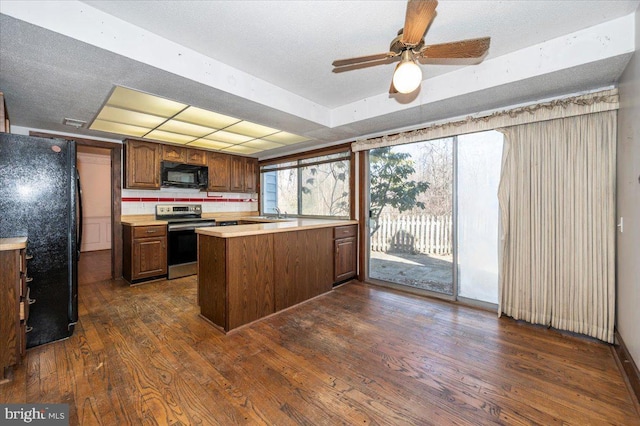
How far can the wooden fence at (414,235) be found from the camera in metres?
3.41

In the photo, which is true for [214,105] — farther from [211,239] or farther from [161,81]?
[211,239]

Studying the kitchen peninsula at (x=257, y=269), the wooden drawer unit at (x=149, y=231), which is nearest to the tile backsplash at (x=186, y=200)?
the wooden drawer unit at (x=149, y=231)

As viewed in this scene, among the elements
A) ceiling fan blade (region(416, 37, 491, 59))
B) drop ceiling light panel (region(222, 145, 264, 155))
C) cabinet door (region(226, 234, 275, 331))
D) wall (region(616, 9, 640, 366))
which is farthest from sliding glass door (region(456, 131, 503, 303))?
drop ceiling light panel (region(222, 145, 264, 155))

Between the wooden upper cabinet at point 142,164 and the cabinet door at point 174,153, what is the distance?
0.08 metres

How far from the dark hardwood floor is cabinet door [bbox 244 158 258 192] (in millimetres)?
3328

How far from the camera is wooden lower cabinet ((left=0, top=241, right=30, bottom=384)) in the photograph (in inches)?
71.9

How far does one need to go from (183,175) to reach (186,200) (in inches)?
22.1

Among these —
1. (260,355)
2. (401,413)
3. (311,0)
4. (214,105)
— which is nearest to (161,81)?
(214,105)

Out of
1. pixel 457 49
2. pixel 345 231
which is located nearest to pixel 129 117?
pixel 345 231

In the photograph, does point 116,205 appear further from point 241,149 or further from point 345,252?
point 345,252

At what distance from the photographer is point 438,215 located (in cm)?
345

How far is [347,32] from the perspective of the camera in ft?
6.60

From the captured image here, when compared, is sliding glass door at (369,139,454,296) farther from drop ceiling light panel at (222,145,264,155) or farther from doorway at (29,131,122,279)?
doorway at (29,131,122,279)

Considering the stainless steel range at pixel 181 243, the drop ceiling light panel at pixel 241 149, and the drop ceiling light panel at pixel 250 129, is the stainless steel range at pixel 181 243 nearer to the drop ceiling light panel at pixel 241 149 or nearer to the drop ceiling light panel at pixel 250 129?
the drop ceiling light panel at pixel 241 149
